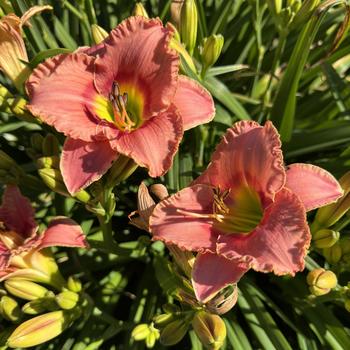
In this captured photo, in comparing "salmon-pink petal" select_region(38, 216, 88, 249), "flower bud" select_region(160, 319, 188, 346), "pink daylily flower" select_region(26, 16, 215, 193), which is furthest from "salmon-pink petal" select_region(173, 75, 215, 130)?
"flower bud" select_region(160, 319, 188, 346)

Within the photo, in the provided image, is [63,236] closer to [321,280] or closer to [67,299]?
[67,299]

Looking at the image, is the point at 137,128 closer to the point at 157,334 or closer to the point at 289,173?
the point at 289,173

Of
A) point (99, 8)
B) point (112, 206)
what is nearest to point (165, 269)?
point (112, 206)

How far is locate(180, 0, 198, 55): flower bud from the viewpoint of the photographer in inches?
46.0

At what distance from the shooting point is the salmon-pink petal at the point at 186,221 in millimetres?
898

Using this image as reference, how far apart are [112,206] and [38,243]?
0.18m

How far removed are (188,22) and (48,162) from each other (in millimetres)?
500

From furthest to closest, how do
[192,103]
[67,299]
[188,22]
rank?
[188,22], [67,299], [192,103]

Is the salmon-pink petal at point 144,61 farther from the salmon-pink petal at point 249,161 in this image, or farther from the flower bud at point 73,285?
the flower bud at point 73,285

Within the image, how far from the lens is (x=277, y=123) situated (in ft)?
4.60

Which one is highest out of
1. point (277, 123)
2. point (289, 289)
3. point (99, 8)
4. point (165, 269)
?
point (99, 8)

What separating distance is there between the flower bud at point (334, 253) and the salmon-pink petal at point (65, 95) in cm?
60

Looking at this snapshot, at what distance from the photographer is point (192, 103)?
97cm

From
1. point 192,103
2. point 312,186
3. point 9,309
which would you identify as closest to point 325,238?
point 312,186
